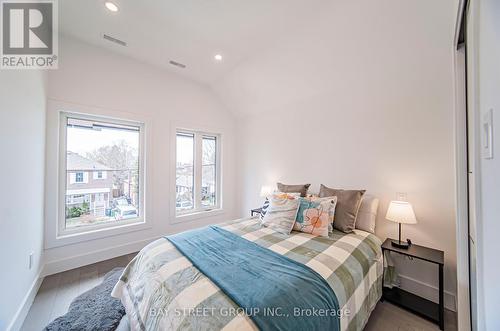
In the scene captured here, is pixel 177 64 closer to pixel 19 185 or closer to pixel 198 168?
pixel 198 168

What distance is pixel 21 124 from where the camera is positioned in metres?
1.68

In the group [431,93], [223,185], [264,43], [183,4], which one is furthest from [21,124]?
[431,93]

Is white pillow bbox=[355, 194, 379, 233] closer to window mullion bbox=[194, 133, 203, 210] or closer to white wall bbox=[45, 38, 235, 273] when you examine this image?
white wall bbox=[45, 38, 235, 273]

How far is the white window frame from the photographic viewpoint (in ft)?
11.1

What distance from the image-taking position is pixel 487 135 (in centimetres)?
63

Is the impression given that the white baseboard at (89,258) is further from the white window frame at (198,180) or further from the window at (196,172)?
the window at (196,172)

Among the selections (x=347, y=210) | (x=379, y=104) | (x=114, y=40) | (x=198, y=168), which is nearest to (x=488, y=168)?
(x=347, y=210)

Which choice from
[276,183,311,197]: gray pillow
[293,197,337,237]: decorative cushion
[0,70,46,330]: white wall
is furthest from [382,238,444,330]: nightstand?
[0,70,46,330]: white wall

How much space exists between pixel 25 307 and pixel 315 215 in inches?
112

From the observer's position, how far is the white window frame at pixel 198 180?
3.40m

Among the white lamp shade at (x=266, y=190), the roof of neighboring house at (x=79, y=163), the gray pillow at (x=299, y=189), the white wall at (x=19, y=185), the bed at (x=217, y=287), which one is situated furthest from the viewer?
the white lamp shade at (x=266, y=190)

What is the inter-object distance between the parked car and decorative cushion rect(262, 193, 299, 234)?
2213 millimetres

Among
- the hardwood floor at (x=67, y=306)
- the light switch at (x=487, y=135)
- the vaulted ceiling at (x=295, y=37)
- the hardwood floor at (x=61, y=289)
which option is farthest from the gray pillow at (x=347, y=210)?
the hardwood floor at (x=61, y=289)

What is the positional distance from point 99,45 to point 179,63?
1030 millimetres
